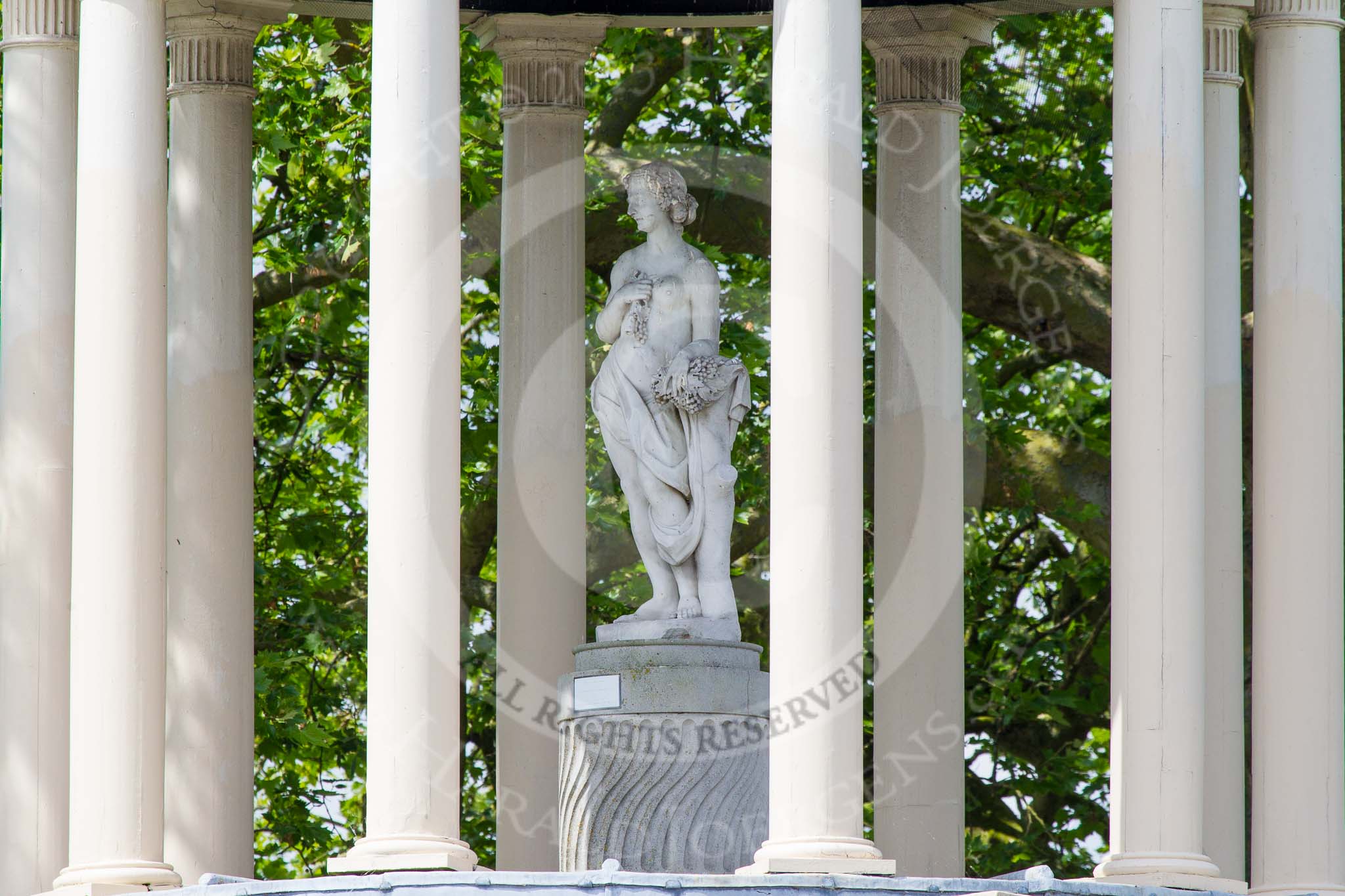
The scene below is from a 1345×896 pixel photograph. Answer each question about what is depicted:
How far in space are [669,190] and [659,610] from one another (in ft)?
16.3

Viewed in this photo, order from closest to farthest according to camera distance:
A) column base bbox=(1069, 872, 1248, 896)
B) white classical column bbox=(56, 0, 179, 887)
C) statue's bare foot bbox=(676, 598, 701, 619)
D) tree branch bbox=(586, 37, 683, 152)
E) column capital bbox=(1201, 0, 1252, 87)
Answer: column base bbox=(1069, 872, 1248, 896)
white classical column bbox=(56, 0, 179, 887)
statue's bare foot bbox=(676, 598, 701, 619)
column capital bbox=(1201, 0, 1252, 87)
tree branch bbox=(586, 37, 683, 152)

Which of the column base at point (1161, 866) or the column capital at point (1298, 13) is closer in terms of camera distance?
the column base at point (1161, 866)

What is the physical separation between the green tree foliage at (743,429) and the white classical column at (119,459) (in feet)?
39.2

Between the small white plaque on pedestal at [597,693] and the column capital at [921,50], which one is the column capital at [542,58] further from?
the small white plaque on pedestal at [597,693]

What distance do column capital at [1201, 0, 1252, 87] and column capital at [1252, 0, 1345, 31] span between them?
1.80 m

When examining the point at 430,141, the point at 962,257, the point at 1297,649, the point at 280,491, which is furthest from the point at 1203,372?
the point at 280,491

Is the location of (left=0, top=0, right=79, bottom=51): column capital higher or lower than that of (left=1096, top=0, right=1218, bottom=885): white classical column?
higher

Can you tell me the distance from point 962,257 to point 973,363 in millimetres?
4733

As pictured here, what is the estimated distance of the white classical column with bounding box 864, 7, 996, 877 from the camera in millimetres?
35750

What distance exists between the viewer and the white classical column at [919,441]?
3575 centimetres

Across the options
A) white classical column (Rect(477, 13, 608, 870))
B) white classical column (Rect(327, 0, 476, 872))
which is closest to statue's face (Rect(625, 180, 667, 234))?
white classical column (Rect(327, 0, 476, 872))

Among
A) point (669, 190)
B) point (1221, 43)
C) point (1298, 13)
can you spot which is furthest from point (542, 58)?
point (1298, 13)

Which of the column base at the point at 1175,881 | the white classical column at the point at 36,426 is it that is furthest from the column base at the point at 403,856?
the column base at the point at 1175,881

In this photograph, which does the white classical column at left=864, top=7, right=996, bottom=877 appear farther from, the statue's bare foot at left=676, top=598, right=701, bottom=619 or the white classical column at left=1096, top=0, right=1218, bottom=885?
the white classical column at left=1096, top=0, right=1218, bottom=885
